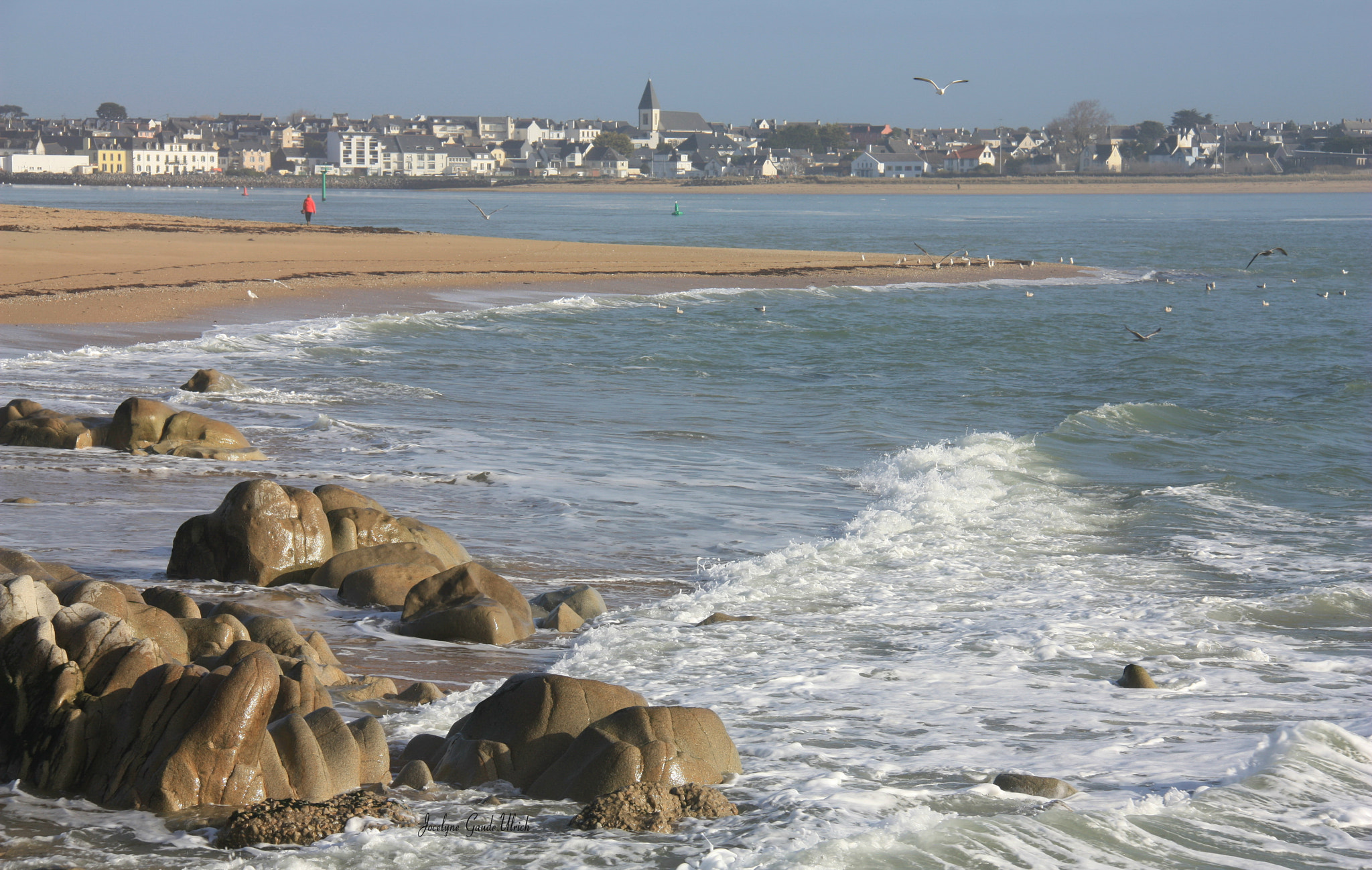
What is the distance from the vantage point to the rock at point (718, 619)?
711 cm

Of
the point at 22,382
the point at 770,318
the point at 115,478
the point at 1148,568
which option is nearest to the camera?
the point at 1148,568

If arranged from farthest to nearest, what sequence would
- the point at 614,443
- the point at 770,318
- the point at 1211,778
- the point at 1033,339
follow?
the point at 770,318 < the point at 1033,339 < the point at 614,443 < the point at 1211,778

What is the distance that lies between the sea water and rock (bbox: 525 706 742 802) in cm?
14

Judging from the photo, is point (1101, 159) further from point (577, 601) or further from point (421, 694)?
point (421, 694)

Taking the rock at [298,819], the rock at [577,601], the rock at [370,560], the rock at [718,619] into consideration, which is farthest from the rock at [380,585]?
the rock at [298,819]

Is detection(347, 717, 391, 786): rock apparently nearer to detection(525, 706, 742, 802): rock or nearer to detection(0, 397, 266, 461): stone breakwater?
detection(525, 706, 742, 802): rock

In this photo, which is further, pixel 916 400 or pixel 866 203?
pixel 866 203

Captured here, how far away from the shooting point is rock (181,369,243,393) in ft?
48.1

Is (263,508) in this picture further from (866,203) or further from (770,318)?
(866,203)

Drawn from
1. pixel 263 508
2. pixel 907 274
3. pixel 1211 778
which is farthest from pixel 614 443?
pixel 907 274

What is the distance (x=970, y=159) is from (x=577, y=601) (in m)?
199

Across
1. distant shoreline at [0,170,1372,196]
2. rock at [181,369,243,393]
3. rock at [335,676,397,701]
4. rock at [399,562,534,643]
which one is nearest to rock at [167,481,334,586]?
rock at [399,562,534,643]

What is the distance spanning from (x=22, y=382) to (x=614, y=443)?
7441mm

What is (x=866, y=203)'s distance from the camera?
124875mm
